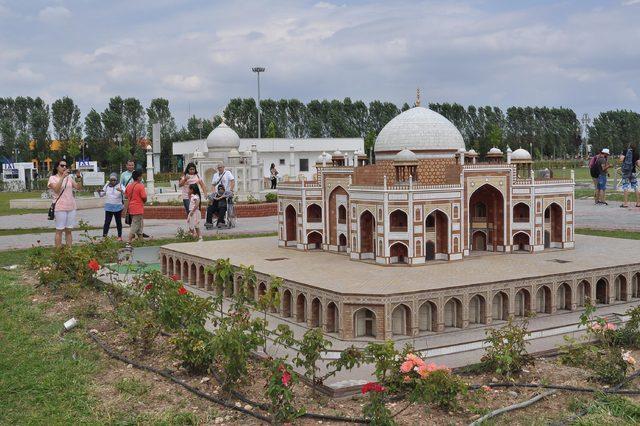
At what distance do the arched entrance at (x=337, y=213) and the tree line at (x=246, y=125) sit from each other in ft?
182

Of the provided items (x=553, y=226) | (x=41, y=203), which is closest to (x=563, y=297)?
(x=553, y=226)

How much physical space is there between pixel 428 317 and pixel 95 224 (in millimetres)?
21387

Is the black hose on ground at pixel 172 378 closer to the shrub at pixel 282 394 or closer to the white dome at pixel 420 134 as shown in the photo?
the shrub at pixel 282 394

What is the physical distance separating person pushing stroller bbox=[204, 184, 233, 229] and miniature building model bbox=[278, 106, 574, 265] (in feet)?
23.2

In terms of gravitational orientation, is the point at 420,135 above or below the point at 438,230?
above

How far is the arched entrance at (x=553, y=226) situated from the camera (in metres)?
18.1

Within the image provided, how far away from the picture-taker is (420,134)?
62.4 feet

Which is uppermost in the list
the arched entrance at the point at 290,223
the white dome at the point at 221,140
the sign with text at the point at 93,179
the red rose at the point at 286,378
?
the white dome at the point at 221,140

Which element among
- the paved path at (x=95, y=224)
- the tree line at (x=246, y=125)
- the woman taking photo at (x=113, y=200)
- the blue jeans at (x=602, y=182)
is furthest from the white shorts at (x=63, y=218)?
the tree line at (x=246, y=125)

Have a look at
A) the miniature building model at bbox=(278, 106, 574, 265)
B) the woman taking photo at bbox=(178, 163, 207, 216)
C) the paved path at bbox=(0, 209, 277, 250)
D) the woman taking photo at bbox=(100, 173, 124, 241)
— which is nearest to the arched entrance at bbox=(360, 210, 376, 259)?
the miniature building model at bbox=(278, 106, 574, 265)

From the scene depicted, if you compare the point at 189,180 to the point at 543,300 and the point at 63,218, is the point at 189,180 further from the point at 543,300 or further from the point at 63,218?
the point at 543,300

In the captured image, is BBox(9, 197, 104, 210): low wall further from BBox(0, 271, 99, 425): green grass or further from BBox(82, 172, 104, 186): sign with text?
BBox(0, 271, 99, 425): green grass

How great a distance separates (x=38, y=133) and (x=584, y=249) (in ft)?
241

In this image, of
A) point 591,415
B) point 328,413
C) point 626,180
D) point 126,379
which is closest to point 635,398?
point 591,415
